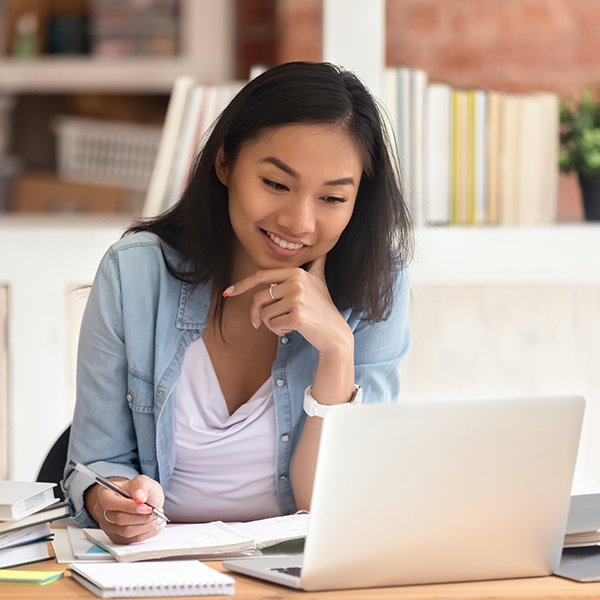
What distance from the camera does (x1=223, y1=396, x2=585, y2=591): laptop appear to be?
82cm

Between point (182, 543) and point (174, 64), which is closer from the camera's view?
point (182, 543)

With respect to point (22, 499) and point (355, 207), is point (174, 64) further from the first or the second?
point (22, 499)

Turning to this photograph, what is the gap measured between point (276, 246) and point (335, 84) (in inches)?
10.4

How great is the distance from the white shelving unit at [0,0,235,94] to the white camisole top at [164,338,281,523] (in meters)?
1.64

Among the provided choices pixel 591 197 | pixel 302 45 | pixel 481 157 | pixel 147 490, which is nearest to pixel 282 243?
pixel 147 490

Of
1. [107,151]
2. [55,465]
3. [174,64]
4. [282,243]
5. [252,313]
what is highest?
[174,64]

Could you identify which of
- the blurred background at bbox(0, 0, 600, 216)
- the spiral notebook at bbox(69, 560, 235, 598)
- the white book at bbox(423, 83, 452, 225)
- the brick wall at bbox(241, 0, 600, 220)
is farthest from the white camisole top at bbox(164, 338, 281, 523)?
the brick wall at bbox(241, 0, 600, 220)

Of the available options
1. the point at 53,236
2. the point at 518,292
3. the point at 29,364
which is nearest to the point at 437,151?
the point at 518,292

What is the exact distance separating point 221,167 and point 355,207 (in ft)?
0.77

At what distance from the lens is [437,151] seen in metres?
2.21

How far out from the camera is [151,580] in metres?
0.85

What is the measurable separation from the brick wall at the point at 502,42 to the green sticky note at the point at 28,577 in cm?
210

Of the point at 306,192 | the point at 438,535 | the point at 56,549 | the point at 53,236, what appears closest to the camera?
the point at 438,535

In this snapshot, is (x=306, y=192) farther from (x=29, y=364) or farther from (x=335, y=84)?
(x=29, y=364)
